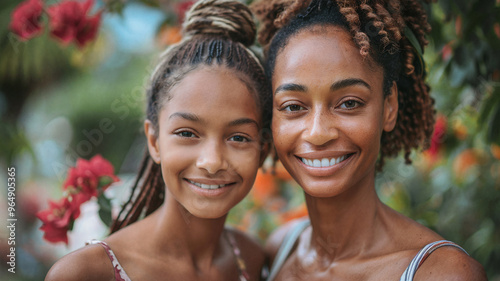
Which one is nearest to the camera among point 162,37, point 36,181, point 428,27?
point 428,27

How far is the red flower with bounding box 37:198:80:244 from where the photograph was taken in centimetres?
282

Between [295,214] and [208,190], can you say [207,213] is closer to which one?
[208,190]

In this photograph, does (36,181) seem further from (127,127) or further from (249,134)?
(249,134)

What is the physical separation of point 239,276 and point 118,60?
4.54m

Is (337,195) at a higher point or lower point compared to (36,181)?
higher

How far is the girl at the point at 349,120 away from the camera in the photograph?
2307mm

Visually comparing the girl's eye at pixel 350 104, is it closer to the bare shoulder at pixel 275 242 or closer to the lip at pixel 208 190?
the lip at pixel 208 190

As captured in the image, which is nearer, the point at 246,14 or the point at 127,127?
the point at 246,14

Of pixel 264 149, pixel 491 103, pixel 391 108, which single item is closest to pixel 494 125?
pixel 491 103

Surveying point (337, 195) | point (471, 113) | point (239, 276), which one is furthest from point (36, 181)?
point (471, 113)

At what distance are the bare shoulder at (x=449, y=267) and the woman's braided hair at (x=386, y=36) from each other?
79cm

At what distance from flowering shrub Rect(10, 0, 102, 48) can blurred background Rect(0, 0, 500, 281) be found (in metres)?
0.07

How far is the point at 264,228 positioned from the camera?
435 cm

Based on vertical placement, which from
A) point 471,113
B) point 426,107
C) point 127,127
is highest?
point 426,107
